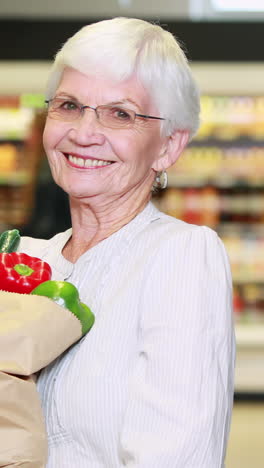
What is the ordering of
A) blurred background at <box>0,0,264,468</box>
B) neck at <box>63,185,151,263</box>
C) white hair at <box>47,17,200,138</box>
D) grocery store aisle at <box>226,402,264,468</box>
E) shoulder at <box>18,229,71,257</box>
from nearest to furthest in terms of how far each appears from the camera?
white hair at <box>47,17,200,138</box> → neck at <box>63,185,151,263</box> → shoulder at <box>18,229,71,257</box> → grocery store aisle at <box>226,402,264,468</box> → blurred background at <box>0,0,264,468</box>

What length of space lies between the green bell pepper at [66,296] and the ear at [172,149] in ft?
1.46

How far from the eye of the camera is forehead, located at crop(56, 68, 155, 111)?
183cm

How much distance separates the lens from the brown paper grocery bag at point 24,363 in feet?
5.12

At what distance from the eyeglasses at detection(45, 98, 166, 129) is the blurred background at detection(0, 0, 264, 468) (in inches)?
167

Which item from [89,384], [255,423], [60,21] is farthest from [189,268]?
[60,21]

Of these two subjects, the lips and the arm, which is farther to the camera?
the lips

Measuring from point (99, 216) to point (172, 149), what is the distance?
0.23 m

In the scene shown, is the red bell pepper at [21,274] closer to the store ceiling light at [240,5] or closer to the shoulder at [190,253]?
the shoulder at [190,253]

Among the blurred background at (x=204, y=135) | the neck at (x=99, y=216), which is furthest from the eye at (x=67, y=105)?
the blurred background at (x=204, y=135)

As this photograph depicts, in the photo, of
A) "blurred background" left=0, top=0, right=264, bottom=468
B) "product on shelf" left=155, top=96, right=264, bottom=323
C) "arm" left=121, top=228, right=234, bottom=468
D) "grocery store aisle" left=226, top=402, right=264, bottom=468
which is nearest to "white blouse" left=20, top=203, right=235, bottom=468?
"arm" left=121, top=228, right=234, bottom=468

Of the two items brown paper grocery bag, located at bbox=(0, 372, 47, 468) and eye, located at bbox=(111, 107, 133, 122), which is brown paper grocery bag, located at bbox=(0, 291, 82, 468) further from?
eye, located at bbox=(111, 107, 133, 122)

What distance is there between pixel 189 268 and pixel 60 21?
4.84 metres

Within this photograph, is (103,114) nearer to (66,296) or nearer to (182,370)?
(66,296)

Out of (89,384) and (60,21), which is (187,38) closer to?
(60,21)
